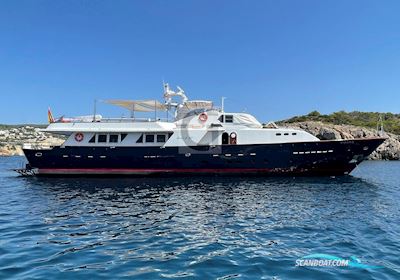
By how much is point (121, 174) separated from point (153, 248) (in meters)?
21.4

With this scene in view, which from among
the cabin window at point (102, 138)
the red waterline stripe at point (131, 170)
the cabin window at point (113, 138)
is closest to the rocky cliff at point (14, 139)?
the red waterline stripe at point (131, 170)

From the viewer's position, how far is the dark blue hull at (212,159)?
92.9 ft

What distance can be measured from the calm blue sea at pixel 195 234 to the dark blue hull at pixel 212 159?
8.56 meters

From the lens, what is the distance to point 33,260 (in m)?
8.25

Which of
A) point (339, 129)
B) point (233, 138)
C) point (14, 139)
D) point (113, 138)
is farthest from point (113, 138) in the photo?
point (14, 139)

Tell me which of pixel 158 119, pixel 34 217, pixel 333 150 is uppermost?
pixel 158 119

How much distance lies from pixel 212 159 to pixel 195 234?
18.2m

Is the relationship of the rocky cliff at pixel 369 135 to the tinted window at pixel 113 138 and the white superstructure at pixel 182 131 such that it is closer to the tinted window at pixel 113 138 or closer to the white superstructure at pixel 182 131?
the white superstructure at pixel 182 131

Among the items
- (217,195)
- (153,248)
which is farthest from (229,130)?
(153,248)

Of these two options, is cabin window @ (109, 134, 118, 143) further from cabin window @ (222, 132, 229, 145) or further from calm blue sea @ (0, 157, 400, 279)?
calm blue sea @ (0, 157, 400, 279)

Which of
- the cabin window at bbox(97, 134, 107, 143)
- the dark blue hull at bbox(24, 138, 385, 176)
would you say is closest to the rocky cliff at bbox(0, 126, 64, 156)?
the dark blue hull at bbox(24, 138, 385, 176)

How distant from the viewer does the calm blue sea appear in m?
7.62

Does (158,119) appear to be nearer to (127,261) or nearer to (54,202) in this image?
(54,202)

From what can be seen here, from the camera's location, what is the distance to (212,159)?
28.8 meters
